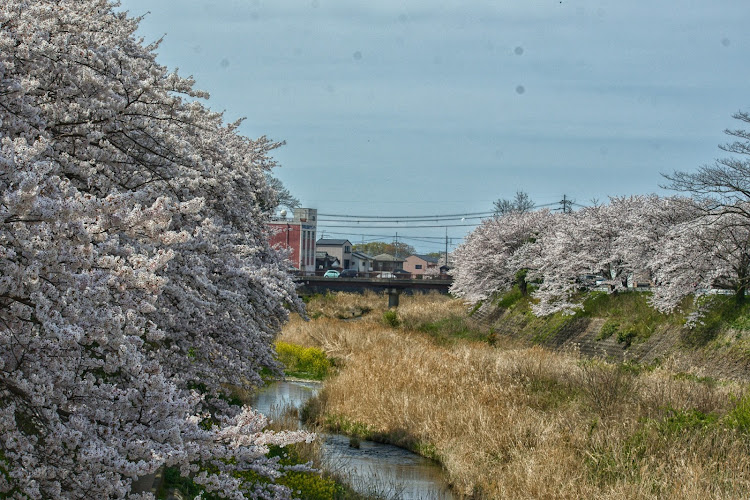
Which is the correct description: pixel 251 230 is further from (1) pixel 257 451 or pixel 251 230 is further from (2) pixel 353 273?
(2) pixel 353 273

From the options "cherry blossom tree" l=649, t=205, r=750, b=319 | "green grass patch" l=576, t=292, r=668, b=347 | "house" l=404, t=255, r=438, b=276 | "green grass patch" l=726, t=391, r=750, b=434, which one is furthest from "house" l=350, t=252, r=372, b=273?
"green grass patch" l=726, t=391, r=750, b=434

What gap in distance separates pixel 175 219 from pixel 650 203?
101 ft

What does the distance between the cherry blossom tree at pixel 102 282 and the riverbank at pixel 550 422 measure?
617 centimetres

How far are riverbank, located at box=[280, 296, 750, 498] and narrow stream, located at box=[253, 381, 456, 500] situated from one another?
13.7 inches

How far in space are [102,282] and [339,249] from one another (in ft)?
480

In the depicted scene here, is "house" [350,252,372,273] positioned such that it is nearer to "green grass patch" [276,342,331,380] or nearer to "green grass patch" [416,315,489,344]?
"green grass patch" [416,315,489,344]

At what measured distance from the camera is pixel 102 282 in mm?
5188

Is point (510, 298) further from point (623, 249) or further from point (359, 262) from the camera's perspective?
point (359, 262)

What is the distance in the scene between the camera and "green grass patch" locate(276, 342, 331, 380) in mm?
30500

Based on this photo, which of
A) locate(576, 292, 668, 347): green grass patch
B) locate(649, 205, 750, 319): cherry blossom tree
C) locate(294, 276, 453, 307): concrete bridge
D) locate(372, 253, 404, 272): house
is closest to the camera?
locate(649, 205, 750, 319): cherry blossom tree

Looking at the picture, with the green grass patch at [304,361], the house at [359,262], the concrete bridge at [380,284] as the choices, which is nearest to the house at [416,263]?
the house at [359,262]

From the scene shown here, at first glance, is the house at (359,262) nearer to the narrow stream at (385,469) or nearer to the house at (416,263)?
the house at (416,263)

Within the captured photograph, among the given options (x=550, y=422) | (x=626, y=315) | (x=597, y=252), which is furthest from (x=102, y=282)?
(x=597, y=252)

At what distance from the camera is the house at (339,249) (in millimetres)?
150875
